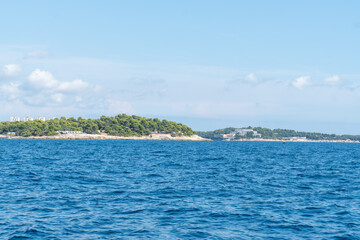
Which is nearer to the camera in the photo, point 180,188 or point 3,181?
point 180,188

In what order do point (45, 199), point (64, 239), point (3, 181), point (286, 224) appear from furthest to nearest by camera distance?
point (3, 181) → point (45, 199) → point (286, 224) → point (64, 239)

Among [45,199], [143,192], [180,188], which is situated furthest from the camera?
[180,188]

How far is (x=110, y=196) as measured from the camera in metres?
32.4

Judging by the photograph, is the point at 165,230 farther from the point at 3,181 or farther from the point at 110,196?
the point at 3,181

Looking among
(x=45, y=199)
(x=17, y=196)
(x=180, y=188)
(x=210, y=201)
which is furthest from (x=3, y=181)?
(x=210, y=201)

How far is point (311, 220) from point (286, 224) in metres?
2.36

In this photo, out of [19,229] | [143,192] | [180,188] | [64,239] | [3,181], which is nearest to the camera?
[64,239]

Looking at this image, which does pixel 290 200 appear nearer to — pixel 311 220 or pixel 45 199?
pixel 311 220

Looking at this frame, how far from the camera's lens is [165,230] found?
2220 cm

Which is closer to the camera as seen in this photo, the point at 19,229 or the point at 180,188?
the point at 19,229

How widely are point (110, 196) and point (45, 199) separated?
5.28 meters

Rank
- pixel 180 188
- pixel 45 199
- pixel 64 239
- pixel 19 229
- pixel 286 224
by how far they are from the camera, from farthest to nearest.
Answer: pixel 180 188 < pixel 45 199 < pixel 286 224 < pixel 19 229 < pixel 64 239

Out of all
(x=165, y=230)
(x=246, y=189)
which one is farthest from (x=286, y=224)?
(x=246, y=189)

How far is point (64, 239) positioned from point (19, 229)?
138 inches
